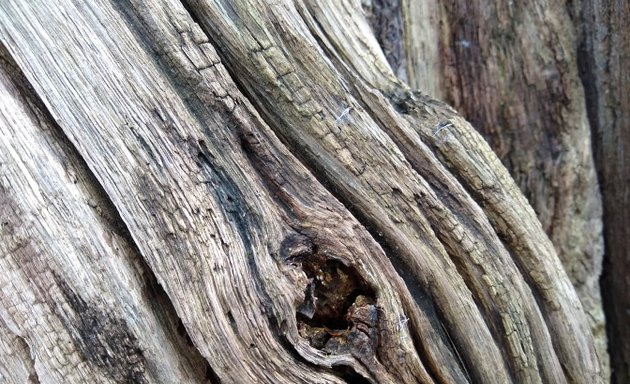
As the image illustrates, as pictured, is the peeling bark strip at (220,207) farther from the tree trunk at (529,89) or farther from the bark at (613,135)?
the bark at (613,135)

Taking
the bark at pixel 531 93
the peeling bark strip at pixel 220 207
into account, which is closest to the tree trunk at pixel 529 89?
the bark at pixel 531 93

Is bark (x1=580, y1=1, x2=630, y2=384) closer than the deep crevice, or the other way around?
the deep crevice

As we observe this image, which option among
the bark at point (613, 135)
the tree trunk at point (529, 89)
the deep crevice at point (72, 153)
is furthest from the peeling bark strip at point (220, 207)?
the bark at point (613, 135)

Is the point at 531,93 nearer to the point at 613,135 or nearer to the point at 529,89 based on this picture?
the point at 529,89

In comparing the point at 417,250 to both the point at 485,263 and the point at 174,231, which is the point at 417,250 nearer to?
the point at 485,263

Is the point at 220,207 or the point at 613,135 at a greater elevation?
the point at 613,135

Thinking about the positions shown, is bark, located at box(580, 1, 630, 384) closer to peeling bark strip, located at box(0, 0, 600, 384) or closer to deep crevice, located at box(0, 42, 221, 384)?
peeling bark strip, located at box(0, 0, 600, 384)

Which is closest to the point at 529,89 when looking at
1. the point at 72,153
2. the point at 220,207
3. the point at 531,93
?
the point at 531,93

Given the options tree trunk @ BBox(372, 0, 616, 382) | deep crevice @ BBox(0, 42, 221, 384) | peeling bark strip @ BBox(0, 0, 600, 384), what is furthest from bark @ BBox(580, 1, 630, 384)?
deep crevice @ BBox(0, 42, 221, 384)

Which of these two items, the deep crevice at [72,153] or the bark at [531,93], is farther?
the bark at [531,93]

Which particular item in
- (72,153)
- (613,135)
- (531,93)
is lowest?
(72,153)
